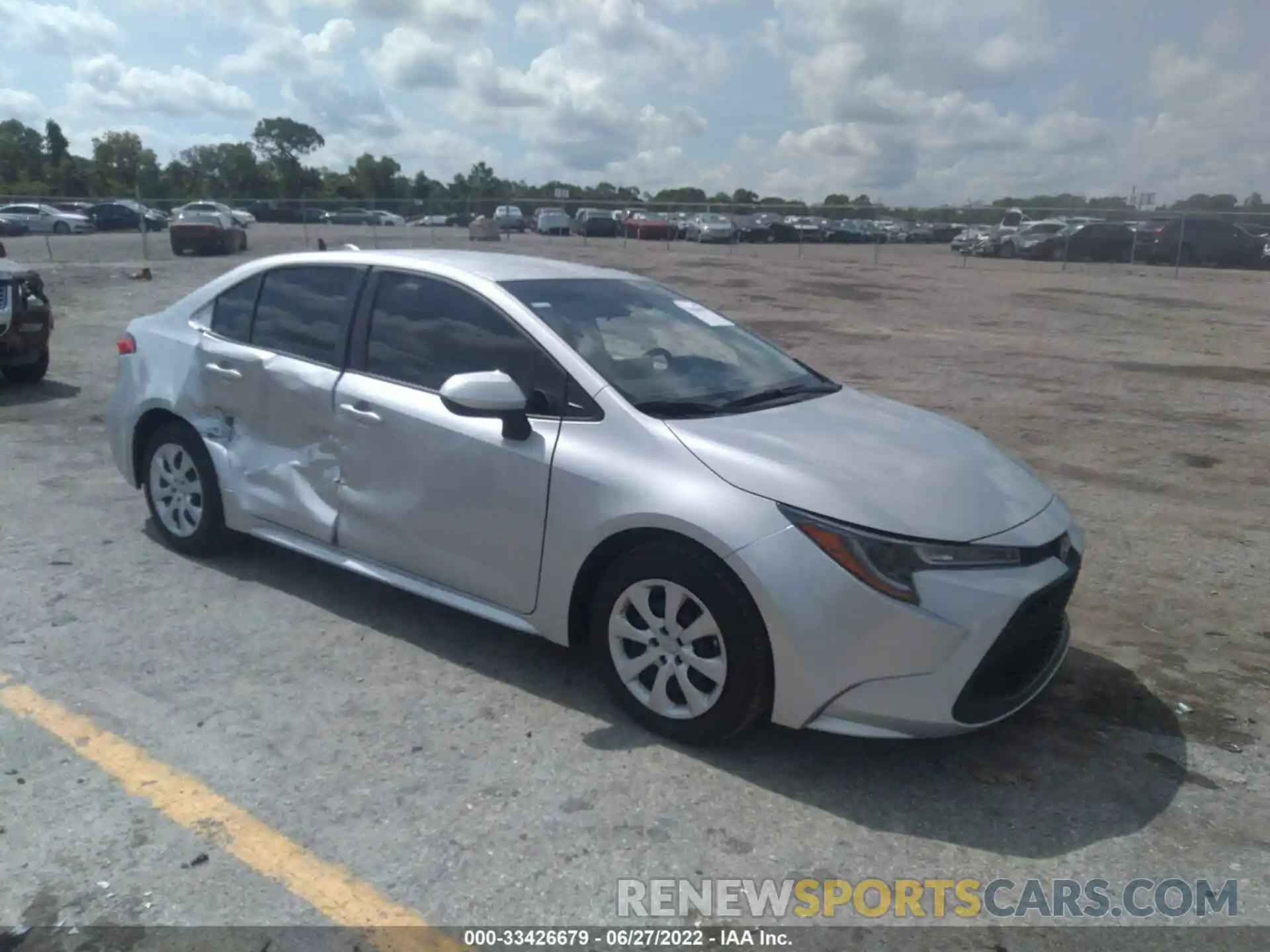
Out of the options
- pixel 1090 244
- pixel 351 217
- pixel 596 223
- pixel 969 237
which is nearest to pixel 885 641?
pixel 1090 244

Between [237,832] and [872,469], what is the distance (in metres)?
2.35

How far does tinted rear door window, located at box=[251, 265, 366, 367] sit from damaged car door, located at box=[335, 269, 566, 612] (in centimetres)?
12

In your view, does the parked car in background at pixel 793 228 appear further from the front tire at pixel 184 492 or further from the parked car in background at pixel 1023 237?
the front tire at pixel 184 492

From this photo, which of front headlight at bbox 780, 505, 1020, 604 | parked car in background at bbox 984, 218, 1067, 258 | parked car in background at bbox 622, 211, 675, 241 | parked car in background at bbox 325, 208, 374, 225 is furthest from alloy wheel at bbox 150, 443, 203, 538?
parked car in background at bbox 622, 211, 675, 241

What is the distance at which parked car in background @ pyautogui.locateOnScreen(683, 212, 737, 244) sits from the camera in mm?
43344

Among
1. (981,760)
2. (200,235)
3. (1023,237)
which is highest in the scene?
(1023,237)

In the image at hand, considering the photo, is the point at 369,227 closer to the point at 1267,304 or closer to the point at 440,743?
the point at 1267,304

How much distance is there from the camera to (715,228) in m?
43.8

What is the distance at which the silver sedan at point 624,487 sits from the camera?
11.1 feet

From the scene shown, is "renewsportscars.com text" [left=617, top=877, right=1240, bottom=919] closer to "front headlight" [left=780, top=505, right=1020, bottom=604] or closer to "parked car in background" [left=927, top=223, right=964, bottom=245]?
"front headlight" [left=780, top=505, right=1020, bottom=604]

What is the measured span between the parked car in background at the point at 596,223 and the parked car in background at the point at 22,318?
120 ft

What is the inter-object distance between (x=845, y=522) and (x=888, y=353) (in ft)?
34.5

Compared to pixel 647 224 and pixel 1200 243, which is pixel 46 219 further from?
pixel 1200 243

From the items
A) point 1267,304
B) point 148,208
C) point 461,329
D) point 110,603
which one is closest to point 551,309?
point 461,329
